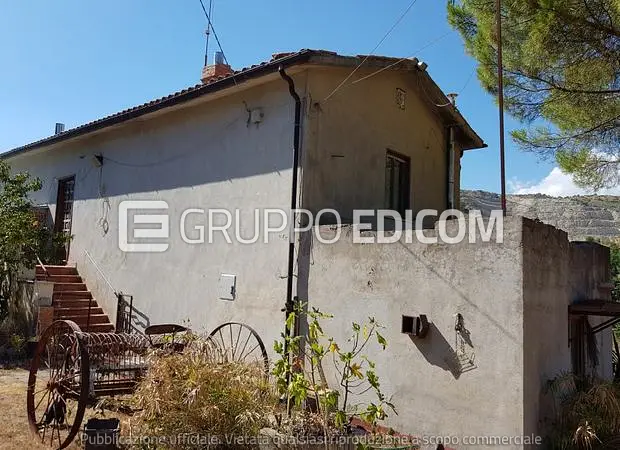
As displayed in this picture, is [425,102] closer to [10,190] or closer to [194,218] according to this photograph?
[194,218]

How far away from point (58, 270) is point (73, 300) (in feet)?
5.17

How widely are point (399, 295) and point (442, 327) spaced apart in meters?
0.80

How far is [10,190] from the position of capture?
528 inches

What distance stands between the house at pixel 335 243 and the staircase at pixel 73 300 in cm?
9

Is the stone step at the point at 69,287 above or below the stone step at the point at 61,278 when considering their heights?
below

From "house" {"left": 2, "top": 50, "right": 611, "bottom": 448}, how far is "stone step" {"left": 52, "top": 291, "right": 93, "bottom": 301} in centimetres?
6

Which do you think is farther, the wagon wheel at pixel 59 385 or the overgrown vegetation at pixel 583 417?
the wagon wheel at pixel 59 385

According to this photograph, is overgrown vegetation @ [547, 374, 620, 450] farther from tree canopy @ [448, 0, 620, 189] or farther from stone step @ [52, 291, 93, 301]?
stone step @ [52, 291, 93, 301]

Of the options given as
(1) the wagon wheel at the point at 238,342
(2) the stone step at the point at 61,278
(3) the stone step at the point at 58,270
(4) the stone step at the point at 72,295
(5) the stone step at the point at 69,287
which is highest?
(3) the stone step at the point at 58,270

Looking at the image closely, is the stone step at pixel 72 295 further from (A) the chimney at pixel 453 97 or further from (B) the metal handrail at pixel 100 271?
(A) the chimney at pixel 453 97

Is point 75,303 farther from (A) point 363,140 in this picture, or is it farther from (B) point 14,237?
(A) point 363,140

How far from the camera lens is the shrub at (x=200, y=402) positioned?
6.03m

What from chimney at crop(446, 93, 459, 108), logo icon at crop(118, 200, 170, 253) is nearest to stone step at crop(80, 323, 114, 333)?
logo icon at crop(118, 200, 170, 253)

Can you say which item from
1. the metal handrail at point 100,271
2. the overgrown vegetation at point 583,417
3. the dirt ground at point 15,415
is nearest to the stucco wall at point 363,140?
the overgrown vegetation at point 583,417
